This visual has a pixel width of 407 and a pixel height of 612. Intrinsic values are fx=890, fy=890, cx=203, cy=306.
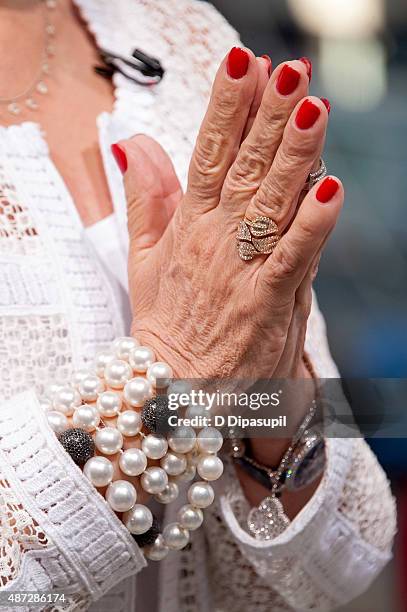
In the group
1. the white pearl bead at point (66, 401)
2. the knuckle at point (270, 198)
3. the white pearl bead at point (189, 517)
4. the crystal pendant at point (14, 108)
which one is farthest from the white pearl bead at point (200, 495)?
the crystal pendant at point (14, 108)

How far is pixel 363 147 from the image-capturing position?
2.95ft

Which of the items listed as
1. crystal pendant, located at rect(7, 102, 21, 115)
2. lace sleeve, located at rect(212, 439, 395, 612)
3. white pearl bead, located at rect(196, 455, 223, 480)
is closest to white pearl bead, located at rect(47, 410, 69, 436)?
white pearl bead, located at rect(196, 455, 223, 480)

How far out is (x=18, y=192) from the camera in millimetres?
→ 756

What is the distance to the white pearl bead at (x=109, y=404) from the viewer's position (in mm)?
623

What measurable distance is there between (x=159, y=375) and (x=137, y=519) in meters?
0.10

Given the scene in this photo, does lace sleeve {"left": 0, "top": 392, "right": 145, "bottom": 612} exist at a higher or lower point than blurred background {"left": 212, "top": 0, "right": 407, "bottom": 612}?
lower

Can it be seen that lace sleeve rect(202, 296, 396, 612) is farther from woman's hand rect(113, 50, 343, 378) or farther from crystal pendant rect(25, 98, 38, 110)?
crystal pendant rect(25, 98, 38, 110)

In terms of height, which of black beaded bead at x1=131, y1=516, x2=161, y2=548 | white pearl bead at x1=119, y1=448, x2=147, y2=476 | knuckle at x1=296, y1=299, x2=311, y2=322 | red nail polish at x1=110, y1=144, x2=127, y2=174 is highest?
red nail polish at x1=110, y1=144, x2=127, y2=174

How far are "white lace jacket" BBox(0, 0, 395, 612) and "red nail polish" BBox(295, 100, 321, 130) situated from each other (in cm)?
26

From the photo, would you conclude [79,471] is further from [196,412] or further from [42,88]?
[42,88]

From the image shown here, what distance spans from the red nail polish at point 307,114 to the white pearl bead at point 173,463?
245mm

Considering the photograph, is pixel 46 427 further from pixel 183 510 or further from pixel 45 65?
pixel 45 65

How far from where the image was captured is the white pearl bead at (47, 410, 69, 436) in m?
0.61

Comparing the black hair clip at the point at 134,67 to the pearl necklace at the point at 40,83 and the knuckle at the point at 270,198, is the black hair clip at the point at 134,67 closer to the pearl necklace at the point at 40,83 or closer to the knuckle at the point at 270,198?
the pearl necklace at the point at 40,83
